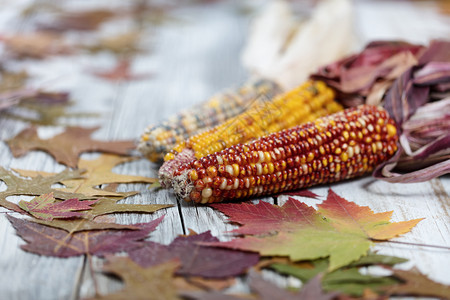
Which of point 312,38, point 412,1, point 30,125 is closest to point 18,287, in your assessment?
point 30,125

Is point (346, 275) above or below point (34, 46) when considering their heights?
below

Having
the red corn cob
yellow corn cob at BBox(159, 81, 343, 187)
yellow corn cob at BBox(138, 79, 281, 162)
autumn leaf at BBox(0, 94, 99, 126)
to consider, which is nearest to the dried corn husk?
yellow corn cob at BBox(138, 79, 281, 162)

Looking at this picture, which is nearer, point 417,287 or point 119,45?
point 417,287

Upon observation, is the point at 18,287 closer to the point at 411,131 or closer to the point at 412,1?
the point at 411,131

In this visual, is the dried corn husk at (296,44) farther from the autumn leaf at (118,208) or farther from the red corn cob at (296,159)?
the autumn leaf at (118,208)

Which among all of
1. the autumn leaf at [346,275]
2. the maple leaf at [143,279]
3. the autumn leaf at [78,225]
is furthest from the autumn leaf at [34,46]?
the autumn leaf at [346,275]

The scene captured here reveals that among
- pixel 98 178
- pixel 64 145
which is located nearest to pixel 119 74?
pixel 64 145

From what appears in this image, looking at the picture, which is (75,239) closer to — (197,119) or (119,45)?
(197,119)

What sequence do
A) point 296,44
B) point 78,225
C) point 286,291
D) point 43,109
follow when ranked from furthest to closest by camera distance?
1. point 296,44
2. point 43,109
3. point 78,225
4. point 286,291

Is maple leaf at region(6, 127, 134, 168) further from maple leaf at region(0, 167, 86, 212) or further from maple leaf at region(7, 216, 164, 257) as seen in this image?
maple leaf at region(7, 216, 164, 257)
